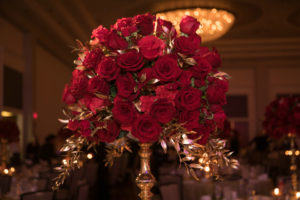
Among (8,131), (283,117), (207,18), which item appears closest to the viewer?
(283,117)

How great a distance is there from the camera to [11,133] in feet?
20.1

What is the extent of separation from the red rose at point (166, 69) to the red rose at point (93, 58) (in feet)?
0.81

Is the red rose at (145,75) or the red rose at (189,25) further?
the red rose at (189,25)

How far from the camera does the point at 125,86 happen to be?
59.3 inches

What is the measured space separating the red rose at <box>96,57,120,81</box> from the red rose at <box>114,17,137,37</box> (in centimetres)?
14

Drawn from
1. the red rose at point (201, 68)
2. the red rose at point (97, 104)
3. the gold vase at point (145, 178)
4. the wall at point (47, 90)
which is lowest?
the gold vase at point (145, 178)

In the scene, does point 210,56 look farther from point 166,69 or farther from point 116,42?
point 116,42

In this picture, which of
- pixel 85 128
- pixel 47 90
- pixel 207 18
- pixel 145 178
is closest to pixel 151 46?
pixel 85 128

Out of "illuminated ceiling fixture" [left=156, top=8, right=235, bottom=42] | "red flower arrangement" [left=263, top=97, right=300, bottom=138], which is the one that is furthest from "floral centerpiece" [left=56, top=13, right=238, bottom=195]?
"illuminated ceiling fixture" [left=156, top=8, right=235, bottom=42]

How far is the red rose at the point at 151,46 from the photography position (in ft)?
4.97

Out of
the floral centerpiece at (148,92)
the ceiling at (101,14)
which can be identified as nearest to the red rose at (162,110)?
the floral centerpiece at (148,92)

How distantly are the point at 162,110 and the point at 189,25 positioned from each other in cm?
41

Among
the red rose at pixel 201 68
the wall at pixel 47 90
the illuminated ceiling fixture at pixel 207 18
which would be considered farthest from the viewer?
the wall at pixel 47 90

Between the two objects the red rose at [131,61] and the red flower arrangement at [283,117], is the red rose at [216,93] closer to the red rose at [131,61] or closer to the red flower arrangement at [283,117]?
the red rose at [131,61]
